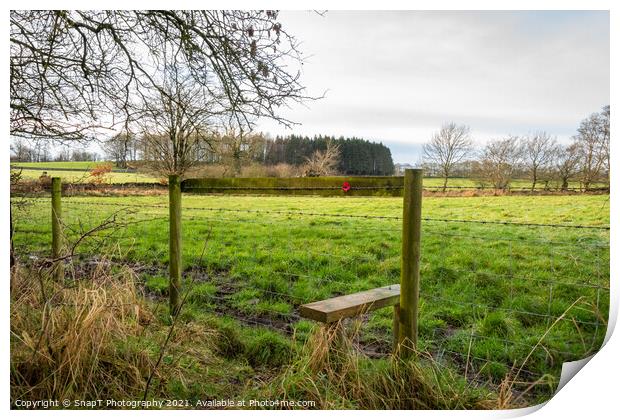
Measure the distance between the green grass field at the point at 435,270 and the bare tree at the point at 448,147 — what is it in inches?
15.2

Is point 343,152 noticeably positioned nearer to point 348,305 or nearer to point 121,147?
point 348,305

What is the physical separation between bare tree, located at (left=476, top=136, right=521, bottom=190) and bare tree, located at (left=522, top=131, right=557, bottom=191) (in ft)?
0.20

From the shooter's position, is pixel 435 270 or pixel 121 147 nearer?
pixel 121 147

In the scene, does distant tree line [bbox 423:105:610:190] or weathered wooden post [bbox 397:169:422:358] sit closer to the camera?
weathered wooden post [bbox 397:169:422:358]

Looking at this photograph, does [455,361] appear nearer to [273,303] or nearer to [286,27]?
[273,303]

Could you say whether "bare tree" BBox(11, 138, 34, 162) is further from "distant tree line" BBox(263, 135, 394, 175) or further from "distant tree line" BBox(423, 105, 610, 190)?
"distant tree line" BBox(423, 105, 610, 190)

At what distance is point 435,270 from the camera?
4082 mm

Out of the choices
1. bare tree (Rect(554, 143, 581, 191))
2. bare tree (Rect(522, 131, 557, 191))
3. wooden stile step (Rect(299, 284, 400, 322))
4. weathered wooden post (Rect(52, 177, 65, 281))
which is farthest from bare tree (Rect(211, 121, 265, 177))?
bare tree (Rect(554, 143, 581, 191))

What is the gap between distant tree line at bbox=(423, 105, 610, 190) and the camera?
9.30 feet

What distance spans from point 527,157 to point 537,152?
0.08 meters

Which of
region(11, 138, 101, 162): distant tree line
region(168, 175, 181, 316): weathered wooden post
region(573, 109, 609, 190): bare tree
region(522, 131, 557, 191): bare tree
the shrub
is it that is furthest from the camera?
region(168, 175, 181, 316): weathered wooden post

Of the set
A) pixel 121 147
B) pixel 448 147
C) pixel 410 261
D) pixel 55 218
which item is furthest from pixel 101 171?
pixel 448 147

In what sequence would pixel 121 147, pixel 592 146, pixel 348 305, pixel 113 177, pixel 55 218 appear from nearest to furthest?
1. pixel 348 305
2. pixel 592 146
3. pixel 121 147
4. pixel 113 177
5. pixel 55 218

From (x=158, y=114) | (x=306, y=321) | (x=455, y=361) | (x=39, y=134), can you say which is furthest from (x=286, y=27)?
(x=455, y=361)
